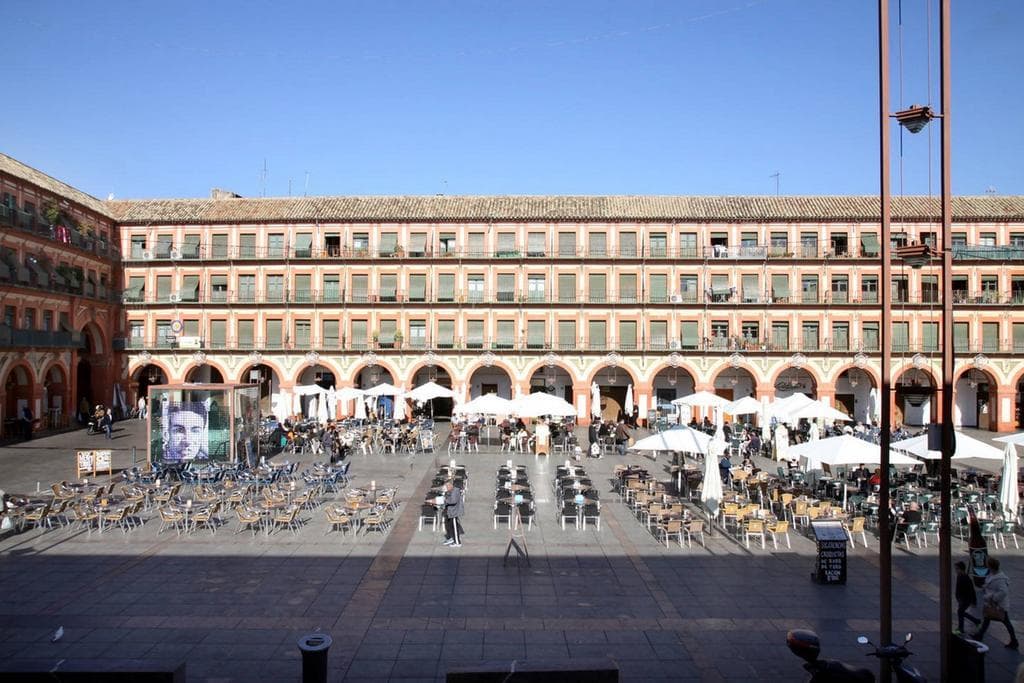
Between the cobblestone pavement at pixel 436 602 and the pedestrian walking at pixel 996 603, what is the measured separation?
0.33m

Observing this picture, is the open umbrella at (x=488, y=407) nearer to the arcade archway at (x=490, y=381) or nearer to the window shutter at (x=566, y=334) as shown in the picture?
the window shutter at (x=566, y=334)

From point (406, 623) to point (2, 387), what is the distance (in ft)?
102

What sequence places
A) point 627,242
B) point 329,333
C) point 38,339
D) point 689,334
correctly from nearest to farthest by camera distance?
point 38,339 → point 689,334 → point 627,242 → point 329,333

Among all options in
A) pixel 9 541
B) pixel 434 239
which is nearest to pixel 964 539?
pixel 9 541

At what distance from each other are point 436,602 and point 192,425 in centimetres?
1513

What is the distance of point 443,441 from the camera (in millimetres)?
A: 34312

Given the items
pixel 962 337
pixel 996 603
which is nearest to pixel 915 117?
pixel 996 603

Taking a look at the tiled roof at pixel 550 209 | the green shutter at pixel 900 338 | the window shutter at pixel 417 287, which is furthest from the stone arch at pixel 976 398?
the window shutter at pixel 417 287

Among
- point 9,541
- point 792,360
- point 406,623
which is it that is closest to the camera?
point 406,623

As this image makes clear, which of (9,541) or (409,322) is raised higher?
(409,322)

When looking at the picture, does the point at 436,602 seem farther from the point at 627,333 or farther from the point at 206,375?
the point at 206,375

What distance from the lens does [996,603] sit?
10.6 metres

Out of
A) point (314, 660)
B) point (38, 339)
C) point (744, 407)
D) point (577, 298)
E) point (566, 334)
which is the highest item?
point (577, 298)

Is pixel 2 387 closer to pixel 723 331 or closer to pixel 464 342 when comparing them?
pixel 464 342
